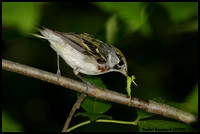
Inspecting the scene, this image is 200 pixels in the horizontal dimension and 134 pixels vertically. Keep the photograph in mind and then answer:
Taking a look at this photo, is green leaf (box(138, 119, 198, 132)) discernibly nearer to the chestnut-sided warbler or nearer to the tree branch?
the tree branch

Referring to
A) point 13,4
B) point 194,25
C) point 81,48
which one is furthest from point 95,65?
point 13,4

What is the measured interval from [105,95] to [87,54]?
149 centimetres

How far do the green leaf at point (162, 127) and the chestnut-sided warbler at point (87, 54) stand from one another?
173 centimetres

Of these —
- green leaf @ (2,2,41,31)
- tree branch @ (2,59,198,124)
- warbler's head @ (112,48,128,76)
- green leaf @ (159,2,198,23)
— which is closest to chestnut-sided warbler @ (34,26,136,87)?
warbler's head @ (112,48,128,76)

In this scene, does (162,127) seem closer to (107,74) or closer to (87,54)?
(87,54)

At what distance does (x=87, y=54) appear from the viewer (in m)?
4.69

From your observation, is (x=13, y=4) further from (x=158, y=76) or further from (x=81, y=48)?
(x=158, y=76)

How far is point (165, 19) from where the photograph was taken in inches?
238

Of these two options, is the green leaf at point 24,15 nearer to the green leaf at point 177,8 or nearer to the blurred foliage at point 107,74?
the green leaf at point 177,8

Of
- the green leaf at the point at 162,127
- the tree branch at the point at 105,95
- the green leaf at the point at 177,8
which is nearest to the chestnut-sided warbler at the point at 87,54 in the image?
the tree branch at the point at 105,95

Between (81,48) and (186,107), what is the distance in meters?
2.06

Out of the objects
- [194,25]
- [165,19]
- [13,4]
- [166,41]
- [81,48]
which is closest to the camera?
[13,4]

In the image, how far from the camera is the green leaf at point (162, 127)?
2.90 meters

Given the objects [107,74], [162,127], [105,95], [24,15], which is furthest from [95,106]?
[107,74]
